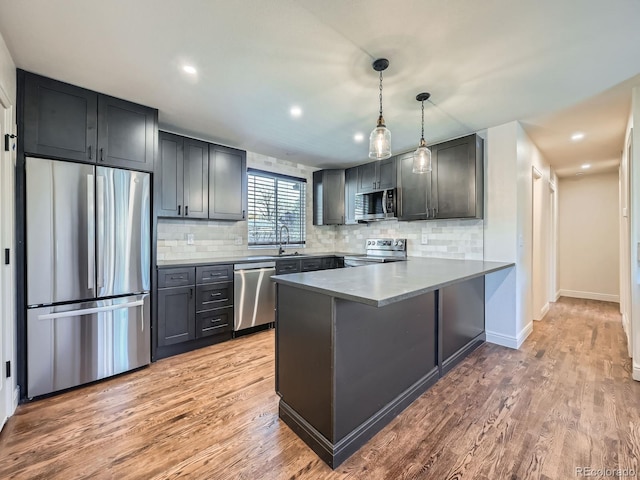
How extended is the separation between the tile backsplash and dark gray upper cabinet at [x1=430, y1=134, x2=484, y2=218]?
1.07ft

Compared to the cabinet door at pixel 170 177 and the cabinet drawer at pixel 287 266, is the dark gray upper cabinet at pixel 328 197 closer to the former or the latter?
the cabinet drawer at pixel 287 266

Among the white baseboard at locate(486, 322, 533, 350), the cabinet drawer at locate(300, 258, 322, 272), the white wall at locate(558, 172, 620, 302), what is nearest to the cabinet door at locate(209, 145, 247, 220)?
the cabinet drawer at locate(300, 258, 322, 272)

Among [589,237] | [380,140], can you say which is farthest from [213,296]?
[589,237]

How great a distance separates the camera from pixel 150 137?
2.72 metres

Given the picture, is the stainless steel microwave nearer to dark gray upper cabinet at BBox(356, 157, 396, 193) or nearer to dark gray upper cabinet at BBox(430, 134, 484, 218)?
dark gray upper cabinet at BBox(356, 157, 396, 193)

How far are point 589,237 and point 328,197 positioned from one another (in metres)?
5.00

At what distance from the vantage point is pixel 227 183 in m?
3.70

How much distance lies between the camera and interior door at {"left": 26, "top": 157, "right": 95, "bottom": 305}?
6.97 feet

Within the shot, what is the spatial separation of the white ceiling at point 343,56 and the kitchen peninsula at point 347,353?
1513mm

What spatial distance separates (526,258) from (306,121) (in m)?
3.06

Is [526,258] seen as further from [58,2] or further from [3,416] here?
[3,416]

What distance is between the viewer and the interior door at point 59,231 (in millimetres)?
2125

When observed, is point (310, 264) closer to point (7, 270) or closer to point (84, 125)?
point (84, 125)

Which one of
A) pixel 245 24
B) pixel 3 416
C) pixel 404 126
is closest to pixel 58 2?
pixel 245 24
